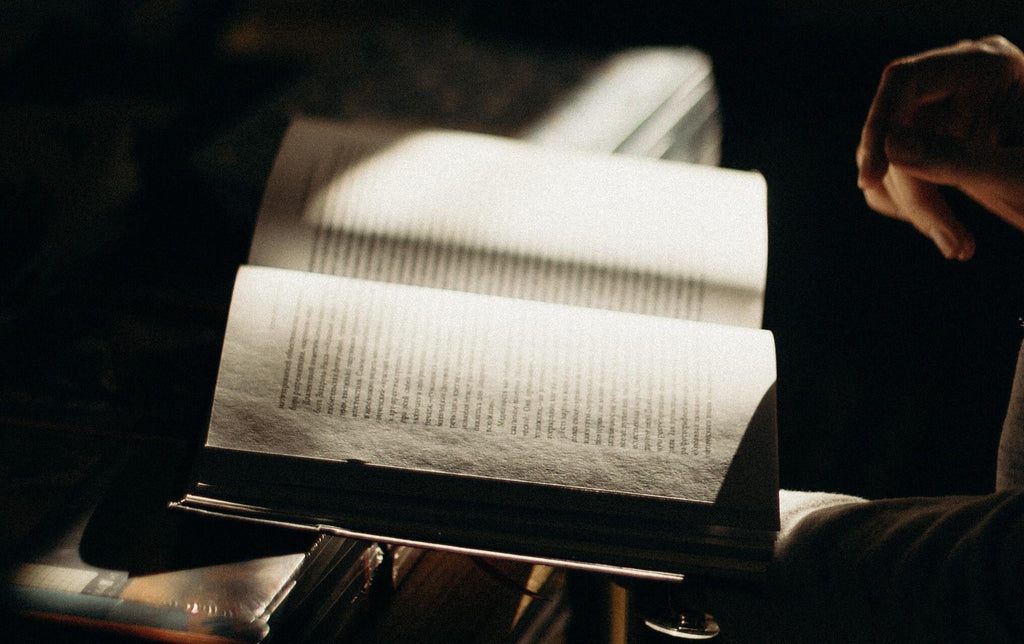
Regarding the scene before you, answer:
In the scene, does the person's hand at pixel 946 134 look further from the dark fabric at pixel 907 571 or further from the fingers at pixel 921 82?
the dark fabric at pixel 907 571

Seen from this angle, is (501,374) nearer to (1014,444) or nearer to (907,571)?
(907,571)

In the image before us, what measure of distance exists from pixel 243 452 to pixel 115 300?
231 mm

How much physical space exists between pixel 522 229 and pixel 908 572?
0.34 m

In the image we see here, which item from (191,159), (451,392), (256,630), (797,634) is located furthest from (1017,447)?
(191,159)

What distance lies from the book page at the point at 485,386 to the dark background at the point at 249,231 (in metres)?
0.10

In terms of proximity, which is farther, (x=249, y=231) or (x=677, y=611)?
(x=249, y=231)

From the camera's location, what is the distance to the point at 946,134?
0.60 metres

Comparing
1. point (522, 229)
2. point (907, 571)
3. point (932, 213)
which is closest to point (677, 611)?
point (907, 571)

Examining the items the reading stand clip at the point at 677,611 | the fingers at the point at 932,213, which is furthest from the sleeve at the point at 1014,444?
the reading stand clip at the point at 677,611

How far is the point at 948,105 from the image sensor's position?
648 millimetres

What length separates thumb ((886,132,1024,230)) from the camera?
510mm

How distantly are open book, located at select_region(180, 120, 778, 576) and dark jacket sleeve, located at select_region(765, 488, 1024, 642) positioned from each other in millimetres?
35

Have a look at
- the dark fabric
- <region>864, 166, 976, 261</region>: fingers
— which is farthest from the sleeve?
<region>864, 166, 976, 261</region>: fingers

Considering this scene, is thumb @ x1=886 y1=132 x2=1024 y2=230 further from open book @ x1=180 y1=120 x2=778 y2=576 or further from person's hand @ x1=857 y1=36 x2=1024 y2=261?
open book @ x1=180 y1=120 x2=778 y2=576
